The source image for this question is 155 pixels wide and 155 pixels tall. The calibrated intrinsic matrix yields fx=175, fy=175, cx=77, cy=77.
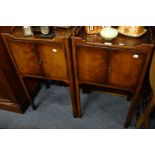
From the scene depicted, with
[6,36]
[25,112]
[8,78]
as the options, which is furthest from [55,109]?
[6,36]

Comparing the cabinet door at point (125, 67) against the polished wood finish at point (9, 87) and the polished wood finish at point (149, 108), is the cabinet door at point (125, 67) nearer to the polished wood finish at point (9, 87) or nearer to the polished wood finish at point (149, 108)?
the polished wood finish at point (149, 108)

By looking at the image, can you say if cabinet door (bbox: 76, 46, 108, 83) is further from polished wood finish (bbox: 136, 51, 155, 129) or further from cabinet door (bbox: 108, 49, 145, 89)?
polished wood finish (bbox: 136, 51, 155, 129)

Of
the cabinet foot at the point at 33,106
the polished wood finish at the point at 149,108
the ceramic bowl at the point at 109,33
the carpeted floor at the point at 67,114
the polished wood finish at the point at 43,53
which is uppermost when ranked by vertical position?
the ceramic bowl at the point at 109,33

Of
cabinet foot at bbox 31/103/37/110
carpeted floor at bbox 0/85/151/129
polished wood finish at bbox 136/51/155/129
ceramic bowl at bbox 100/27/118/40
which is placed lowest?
carpeted floor at bbox 0/85/151/129

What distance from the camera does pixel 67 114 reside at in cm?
168

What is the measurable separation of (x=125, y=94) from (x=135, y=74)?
0.69 meters

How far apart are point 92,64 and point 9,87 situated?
0.76 m

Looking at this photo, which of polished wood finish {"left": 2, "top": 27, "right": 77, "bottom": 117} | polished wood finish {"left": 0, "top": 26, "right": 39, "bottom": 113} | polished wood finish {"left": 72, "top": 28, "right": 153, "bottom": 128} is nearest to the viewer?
polished wood finish {"left": 72, "top": 28, "right": 153, "bottom": 128}

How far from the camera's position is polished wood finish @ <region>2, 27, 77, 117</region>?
43.8 inches

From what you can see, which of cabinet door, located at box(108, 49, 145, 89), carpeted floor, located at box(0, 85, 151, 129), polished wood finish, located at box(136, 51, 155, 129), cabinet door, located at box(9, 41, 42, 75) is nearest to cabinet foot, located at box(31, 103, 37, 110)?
carpeted floor, located at box(0, 85, 151, 129)

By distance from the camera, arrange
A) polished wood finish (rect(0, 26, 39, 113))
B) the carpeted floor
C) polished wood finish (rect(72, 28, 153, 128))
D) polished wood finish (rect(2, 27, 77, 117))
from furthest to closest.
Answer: the carpeted floor
polished wood finish (rect(0, 26, 39, 113))
polished wood finish (rect(2, 27, 77, 117))
polished wood finish (rect(72, 28, 153, 128))

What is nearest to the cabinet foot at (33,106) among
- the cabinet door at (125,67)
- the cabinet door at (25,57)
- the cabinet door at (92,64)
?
the cabinet door at (25,57)

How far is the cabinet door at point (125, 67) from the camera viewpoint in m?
1.03
